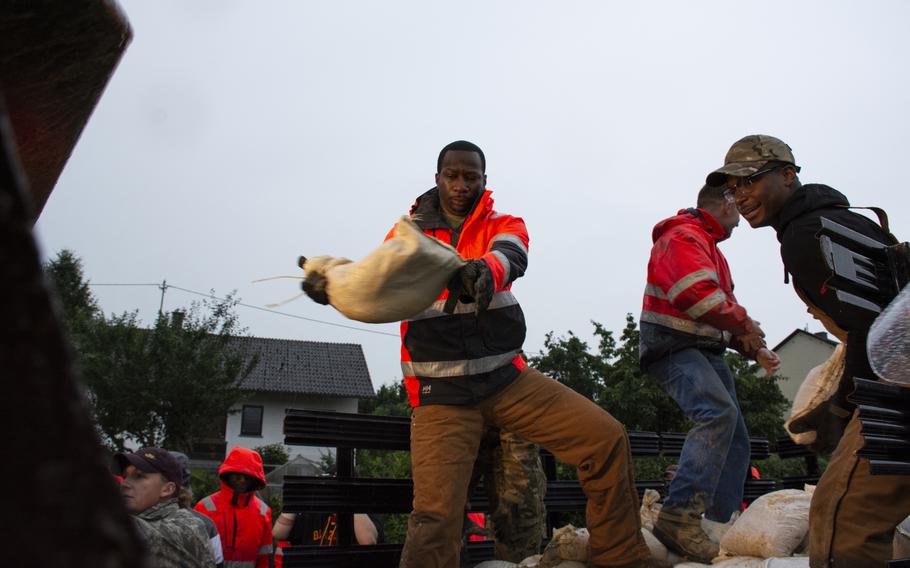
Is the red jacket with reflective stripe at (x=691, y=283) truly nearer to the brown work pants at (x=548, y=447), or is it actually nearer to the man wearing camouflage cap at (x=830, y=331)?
the man wearing camouflage cap at (x=830, y=331)

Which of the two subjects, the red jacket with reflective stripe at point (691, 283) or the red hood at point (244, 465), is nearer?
the red jacket with reflective stripe at point (691, 283)

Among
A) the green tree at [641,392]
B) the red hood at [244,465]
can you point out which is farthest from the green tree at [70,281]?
the red hood at [244,465]

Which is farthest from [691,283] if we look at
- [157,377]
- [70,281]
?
[70,281]

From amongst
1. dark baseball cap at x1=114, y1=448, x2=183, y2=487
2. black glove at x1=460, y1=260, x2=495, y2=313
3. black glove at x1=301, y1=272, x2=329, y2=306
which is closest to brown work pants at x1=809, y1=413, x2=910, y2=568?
black glove at x1=460, y1=260, x2=495, y2=313

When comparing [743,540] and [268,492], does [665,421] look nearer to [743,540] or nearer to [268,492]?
[268,492]

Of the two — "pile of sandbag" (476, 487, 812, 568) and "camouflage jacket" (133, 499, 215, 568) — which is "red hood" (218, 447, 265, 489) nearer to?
"camouflage jacket" (133, 499, 215, 568)

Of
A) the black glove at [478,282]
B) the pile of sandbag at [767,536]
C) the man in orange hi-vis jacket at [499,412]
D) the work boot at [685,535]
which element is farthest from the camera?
the work boot at [685,535]

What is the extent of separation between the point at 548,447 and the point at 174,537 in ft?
5.90

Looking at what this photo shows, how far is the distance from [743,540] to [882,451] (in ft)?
5.00

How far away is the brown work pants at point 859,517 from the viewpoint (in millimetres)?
2643

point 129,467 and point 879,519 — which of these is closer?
point 879,519

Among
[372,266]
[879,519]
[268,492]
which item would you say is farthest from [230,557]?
[268,492]

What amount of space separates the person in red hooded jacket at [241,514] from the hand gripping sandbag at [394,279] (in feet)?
12.2

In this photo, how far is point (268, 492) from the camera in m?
17.5
